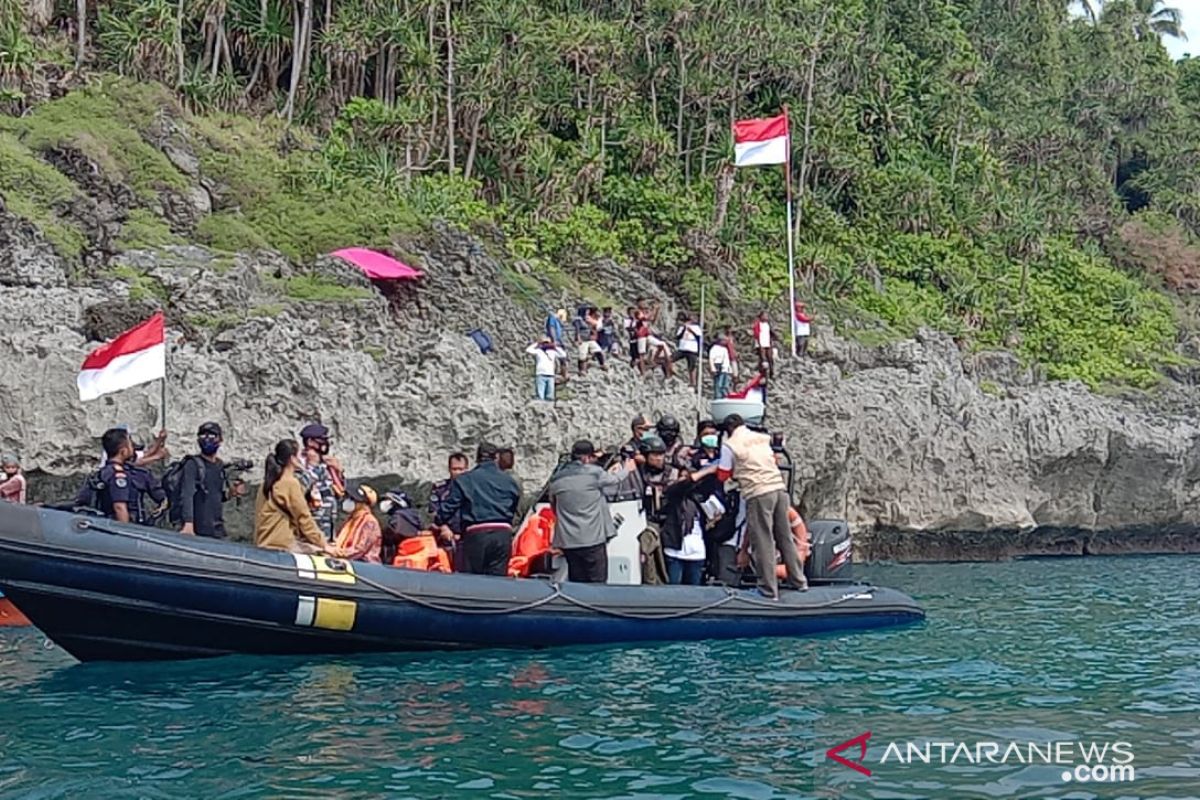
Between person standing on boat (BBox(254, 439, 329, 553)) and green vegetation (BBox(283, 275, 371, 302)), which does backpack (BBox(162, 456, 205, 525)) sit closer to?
person standing on boat (BBox(254, 439, 329, 553))

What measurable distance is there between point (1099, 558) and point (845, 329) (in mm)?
6189

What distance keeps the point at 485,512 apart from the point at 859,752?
4.60 m

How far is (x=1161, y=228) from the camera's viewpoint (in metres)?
36.7

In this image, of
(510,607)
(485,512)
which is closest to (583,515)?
(485,512)

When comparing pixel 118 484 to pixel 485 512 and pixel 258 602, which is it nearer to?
pixel 258 602

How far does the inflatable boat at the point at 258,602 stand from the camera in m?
9.35

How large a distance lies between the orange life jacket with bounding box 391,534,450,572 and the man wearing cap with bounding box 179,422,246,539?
5.21ft

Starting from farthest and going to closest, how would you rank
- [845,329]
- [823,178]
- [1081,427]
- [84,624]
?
[823,178], [845,329], [1081,427], [84,624]

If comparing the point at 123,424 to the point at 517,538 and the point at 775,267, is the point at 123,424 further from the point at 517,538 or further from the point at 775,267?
the point at 775,267

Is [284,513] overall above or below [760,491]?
below

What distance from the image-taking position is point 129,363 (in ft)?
41.8

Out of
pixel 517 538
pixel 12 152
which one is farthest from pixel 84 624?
pixel 12 152

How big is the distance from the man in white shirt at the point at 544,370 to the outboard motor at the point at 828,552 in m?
5.36

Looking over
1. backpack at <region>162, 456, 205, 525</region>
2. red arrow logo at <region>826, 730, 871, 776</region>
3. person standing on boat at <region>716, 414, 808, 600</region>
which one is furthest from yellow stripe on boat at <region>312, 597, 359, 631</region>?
red arrow logo at <region>826, 730, 871, 776</region>
